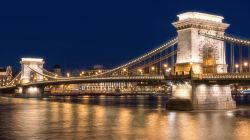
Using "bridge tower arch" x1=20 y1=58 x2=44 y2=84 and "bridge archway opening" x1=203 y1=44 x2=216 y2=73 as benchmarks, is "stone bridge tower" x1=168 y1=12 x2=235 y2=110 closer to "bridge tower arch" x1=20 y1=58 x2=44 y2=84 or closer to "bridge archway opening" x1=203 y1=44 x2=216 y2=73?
"bridge archway opening" x1=203 y1=44 x2=216 y2=73

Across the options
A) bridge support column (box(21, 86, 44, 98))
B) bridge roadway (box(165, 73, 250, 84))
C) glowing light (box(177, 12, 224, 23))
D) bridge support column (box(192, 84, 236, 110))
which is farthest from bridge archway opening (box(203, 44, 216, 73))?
bridge support column (box(21, 86, 44, 98))

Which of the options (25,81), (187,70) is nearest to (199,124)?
(187,70)

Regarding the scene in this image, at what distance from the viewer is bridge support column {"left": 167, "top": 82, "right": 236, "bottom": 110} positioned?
154 feet

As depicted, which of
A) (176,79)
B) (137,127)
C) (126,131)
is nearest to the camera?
(126,131)

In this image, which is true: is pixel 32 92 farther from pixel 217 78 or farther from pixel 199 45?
pixel 217 78

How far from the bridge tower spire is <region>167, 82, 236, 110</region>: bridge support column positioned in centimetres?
185

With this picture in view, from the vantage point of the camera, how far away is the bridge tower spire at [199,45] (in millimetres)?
48094

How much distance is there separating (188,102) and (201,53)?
5.84 metres

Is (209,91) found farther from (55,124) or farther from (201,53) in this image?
(55,124)

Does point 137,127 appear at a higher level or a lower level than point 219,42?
lower

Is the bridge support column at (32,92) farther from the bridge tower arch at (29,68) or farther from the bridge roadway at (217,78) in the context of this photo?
the bridge roadway at (217,78)

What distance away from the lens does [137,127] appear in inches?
1278

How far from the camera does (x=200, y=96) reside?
47094 millimetres

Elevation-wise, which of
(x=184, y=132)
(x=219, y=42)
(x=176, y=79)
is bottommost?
(x=184, y=132)
